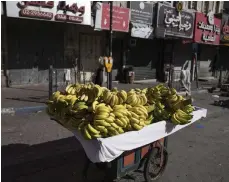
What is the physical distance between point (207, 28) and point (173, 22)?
13.3ft

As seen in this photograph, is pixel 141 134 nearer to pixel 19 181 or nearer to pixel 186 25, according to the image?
pixel 19 181

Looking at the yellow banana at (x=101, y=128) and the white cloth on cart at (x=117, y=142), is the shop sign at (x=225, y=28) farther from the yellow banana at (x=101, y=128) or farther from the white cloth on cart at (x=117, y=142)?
the yellow banana at (x=101, y=128)

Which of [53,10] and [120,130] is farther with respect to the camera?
[53,10]

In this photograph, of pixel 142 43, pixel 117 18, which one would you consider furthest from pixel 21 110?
pixel 142 43

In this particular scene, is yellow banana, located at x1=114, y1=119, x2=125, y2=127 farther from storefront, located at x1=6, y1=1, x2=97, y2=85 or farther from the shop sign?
the shop sign

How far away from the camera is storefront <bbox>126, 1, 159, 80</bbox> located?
1387cm

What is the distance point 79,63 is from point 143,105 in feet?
34.4

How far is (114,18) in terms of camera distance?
1278 centimetres

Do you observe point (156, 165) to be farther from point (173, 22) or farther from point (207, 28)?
point (207, 28)

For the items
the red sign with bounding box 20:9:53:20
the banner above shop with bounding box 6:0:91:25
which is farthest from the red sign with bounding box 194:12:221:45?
the red sign with bounding box 20:9:53:20

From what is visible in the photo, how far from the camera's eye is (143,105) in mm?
3680

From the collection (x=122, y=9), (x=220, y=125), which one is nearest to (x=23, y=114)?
(x=220, y=125)

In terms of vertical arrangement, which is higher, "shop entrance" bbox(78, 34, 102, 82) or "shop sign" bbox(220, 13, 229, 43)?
"shop sign" bbox(220, 13, 229, 43)

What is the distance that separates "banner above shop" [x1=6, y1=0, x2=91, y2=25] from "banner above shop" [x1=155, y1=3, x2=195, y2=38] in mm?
5294
